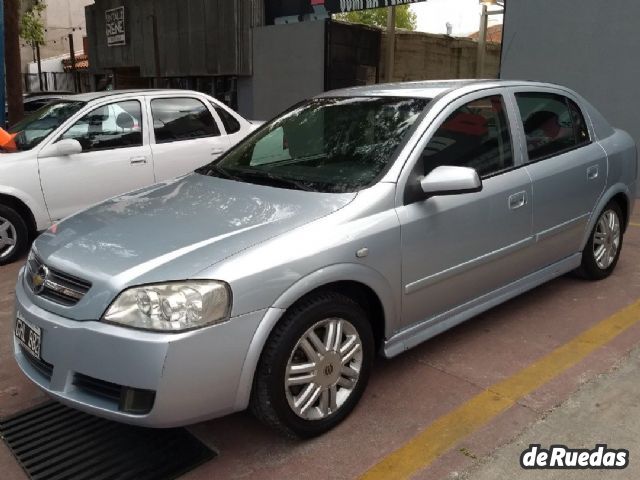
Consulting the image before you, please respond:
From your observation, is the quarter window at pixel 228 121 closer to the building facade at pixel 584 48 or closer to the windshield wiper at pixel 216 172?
the windshield wiper at pixel 216 172

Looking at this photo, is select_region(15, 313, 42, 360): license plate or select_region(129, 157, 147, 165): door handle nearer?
select_region(15, 313, 42, 360): license plate

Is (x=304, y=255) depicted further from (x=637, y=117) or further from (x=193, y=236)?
(x=637, y=117)

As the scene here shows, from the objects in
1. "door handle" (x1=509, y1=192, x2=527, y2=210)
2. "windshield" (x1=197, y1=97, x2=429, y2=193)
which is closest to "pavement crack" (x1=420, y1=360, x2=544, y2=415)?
"door handle" (x1=509, y1=192, x2=527, y2=210)

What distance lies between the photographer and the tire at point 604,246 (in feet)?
15.0

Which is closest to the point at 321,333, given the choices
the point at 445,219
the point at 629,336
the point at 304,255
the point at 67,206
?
the point at 304,255

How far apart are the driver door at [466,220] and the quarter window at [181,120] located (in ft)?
12.1

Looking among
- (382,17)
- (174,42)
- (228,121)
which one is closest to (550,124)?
(228,121)

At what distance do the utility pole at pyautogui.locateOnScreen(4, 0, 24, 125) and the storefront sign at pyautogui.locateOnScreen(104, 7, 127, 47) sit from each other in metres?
8.09

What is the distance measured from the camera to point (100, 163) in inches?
231

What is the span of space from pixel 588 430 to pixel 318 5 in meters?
10.4

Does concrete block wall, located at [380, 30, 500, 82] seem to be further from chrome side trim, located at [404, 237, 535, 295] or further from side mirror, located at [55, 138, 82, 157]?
chrome side trim, located at [404, 237, 535, 295]

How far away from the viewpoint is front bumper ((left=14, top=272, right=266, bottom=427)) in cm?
232

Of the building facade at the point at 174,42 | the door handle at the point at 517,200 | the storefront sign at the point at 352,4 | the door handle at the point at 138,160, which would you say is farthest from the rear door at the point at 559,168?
the building facade at the point at 174,42

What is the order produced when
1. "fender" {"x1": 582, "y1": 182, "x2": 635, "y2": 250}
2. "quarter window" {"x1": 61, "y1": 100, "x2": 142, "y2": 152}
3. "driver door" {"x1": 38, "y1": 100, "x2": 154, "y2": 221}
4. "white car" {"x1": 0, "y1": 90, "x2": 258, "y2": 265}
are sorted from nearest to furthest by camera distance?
1. "fender" {"x1": 582, "y1": 182, "x2": 635, "y2": 250}
2. "white car" {"x1": 0, "y1": 90, "x2": 258, "y2": 265}
3. "driver door" {"x1": 38, "y1": 100, "x2": 154, "y2": 221}
4. "quarter window" {"x1": 61, "y1": 100, "x2": 142, "y2": 152}
